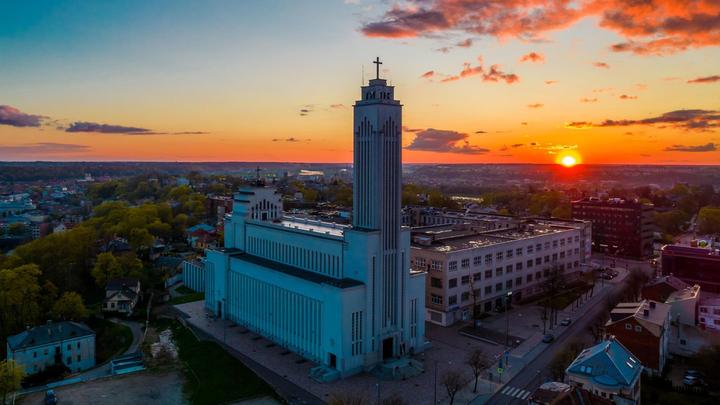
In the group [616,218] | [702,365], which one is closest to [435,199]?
[616,218]

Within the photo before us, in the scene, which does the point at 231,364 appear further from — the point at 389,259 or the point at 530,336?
the point at 530,336

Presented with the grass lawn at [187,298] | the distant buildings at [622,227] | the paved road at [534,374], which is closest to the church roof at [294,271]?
the grass lawn at [187,298]

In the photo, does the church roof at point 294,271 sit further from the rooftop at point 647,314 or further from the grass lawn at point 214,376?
the rooftop at point 647,314

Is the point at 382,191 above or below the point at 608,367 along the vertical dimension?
above

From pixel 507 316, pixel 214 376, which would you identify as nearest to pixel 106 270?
pixel 214 376

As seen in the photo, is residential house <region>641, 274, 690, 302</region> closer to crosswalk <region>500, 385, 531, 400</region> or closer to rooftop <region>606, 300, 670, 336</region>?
rooftop <region>606, 300, 670, 336</region>

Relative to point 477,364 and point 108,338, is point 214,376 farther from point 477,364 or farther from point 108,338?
point 477,364

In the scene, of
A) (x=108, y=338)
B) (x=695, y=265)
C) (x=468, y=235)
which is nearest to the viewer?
(x=108, y=338)
